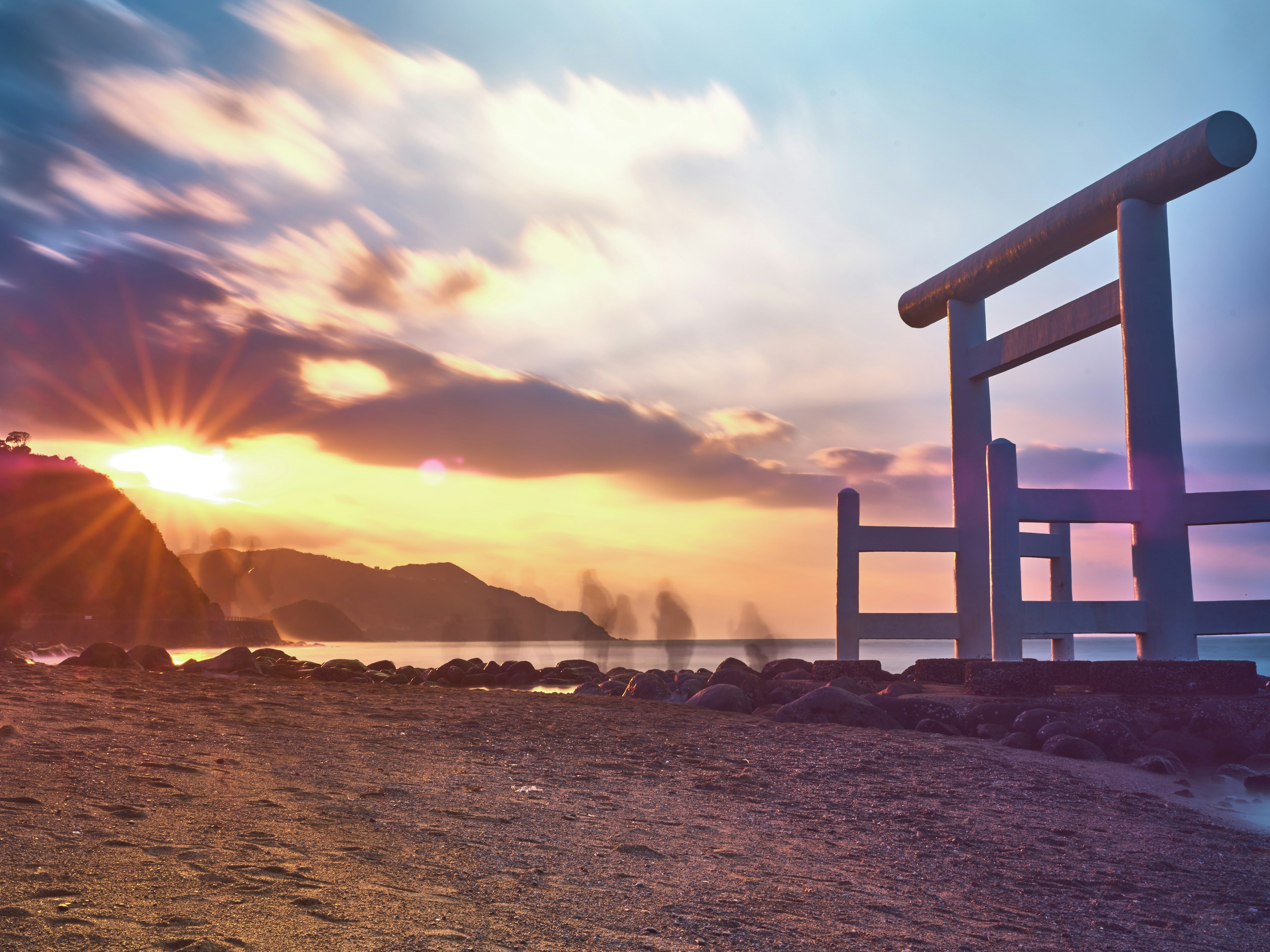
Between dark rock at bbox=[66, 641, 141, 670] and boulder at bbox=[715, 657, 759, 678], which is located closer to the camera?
dark rock at bbox=[66, 641, 141, 670]

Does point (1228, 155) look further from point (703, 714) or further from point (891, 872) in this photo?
point (891, 872)

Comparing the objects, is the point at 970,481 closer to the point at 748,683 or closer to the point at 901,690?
the point at 901,690

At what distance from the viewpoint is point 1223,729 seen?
37.6ft

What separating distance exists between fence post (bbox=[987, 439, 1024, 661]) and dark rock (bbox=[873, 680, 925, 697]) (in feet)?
4.83

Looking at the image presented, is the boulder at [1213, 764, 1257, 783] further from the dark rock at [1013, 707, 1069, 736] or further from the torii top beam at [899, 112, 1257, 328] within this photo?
the torii top beam at [899, 112, 1257, 328]

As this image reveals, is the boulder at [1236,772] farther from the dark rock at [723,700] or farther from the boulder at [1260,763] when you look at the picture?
the dark rock at [723,700]

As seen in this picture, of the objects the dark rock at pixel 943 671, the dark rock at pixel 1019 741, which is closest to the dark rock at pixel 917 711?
the dark rock at pixel 1019 741

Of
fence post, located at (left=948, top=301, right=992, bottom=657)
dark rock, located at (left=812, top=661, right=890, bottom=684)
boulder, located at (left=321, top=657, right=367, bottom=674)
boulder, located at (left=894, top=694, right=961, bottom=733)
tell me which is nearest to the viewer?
boulder, located at (left=894, top=694, right=961, bottom=733)

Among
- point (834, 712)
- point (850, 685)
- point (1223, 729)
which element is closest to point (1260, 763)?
point (1223, 729)

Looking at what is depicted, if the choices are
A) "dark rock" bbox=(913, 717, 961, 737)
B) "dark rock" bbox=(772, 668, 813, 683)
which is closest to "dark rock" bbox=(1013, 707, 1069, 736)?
"dark rock" bbox=(913, 717, 961, 737)

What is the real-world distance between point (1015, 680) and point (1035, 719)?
3.30 metres

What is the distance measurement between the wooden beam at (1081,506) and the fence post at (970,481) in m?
1.78

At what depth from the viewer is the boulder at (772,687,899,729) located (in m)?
11.2

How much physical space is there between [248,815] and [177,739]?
2556 millimetres
